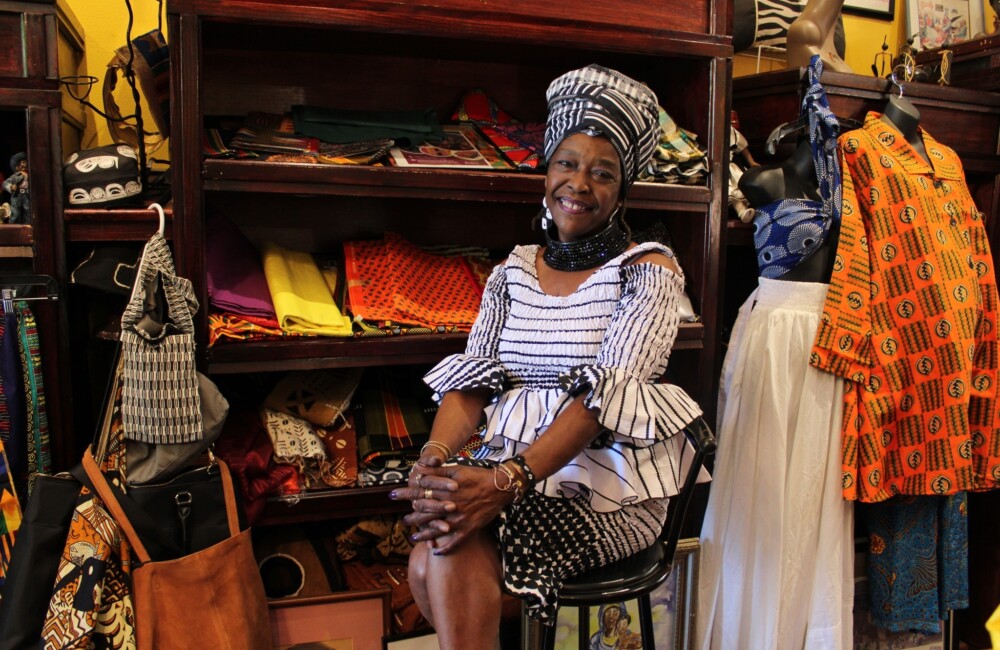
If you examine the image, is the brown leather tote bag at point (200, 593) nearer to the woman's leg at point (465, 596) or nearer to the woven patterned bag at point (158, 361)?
the woven patterned bag at point (158, 361)

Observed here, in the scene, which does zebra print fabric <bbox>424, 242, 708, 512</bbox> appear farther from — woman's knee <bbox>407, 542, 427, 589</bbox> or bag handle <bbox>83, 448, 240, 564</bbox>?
bag handle <bbox>83, 448, 240, 564</bbox>

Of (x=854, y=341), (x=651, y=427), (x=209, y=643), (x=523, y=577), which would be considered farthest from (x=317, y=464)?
(x=854, y=341)

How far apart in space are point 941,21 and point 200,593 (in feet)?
10.6

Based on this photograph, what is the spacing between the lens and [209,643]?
174cm

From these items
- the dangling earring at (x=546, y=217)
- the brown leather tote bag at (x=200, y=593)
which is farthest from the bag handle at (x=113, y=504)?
the dangling earring at (x=546, y=217)

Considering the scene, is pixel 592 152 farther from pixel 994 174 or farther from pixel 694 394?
pixel 994 174

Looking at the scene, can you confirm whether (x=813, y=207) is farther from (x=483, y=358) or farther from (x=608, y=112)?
(x=483, y=358)

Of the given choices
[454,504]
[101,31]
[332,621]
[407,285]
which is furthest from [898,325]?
[101,31]

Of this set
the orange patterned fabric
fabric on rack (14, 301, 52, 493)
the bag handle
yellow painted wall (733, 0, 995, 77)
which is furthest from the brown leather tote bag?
yellow painted wall (733, 0, 995, 77)

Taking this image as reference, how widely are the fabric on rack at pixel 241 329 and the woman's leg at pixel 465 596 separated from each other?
2.40ft

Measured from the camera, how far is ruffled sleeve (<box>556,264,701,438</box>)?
1463 millimetres

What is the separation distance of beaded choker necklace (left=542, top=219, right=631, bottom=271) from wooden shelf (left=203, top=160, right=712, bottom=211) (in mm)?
310

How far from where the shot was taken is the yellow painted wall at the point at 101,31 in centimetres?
217

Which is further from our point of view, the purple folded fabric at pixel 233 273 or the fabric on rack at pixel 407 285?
the fabric on rack at pixel 407 285
